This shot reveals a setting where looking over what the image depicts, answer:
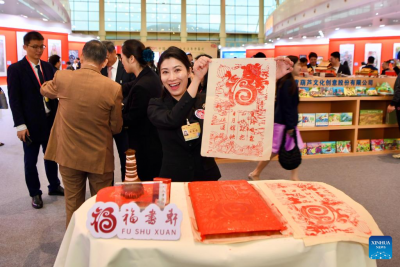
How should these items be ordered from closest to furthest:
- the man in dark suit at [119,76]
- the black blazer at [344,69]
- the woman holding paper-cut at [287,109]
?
the woman holding paper-cut at [287,109] < the man in dark suit at [119,76] < the black blazer at [344,69]

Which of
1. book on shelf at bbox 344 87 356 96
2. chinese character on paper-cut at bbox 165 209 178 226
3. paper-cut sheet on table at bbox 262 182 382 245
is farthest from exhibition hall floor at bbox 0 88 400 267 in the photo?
chinese character on paper-cut at bbox 165 209 178 226

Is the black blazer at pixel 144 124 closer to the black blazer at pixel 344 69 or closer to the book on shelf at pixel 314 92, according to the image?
the book on shelf at pixel 314 92

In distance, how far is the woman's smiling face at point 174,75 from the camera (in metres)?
1.90

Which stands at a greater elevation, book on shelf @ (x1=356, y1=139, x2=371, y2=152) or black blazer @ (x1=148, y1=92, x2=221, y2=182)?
black blazer @ (x1=148, y1=92, x2=221, y2=182)

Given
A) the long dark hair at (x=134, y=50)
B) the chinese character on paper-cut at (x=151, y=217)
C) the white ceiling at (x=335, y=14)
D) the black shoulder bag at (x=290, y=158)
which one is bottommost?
the black shoulder bag at (x=290, y=158)

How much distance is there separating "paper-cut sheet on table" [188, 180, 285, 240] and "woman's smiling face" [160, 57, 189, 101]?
1.76 ft

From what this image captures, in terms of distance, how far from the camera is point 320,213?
1447 millimetres

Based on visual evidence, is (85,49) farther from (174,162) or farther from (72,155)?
(174,162)

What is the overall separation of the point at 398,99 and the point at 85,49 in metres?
4.99

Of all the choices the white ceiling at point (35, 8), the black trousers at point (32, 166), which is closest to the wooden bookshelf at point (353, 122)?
the black trousers at point (32, 166)

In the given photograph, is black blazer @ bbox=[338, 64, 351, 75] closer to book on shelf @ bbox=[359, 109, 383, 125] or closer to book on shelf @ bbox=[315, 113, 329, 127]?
book on shelf @ bbox=[359, 109, 383, 125]

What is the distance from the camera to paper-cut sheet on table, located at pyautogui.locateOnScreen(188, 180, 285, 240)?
4.19ft

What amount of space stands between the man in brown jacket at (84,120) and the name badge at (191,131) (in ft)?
2.40

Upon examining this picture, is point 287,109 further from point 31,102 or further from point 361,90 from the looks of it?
point 361,90
